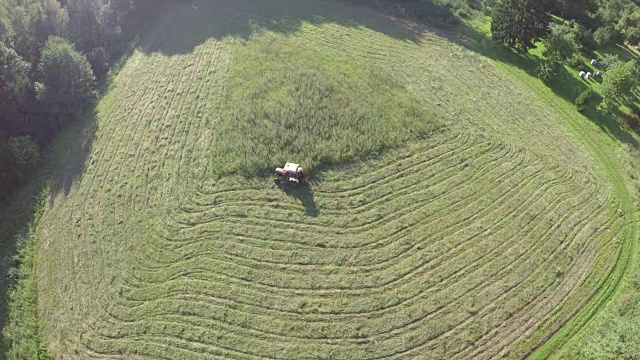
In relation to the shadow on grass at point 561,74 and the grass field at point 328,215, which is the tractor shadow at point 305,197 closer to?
the grass field at point 328,215

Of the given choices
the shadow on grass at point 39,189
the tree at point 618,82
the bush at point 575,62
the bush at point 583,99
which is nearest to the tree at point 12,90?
the shadow on grass at point 39,189

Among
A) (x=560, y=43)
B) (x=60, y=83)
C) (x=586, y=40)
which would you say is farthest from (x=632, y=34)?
(x=60, y=83)

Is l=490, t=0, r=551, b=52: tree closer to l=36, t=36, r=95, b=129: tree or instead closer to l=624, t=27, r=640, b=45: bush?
l=624, t=27, r=640, b=45: bush

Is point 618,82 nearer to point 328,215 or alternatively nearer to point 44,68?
point 328,215

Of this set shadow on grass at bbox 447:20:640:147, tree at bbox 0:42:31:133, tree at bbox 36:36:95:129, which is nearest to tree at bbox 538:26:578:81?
shadow on grass at bbox 447:20:640:147

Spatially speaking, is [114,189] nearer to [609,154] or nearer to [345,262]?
[345,262]

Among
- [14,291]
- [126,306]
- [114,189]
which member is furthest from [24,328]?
[114,189]

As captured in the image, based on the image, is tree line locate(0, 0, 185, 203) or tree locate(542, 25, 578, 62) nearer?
tree line locate(0, 0, 185, 203)

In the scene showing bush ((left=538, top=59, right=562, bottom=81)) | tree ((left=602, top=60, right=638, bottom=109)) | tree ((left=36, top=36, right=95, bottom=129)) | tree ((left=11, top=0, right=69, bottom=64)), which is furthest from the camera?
bush ((left=538, top=59, right=562, bottom=81))
